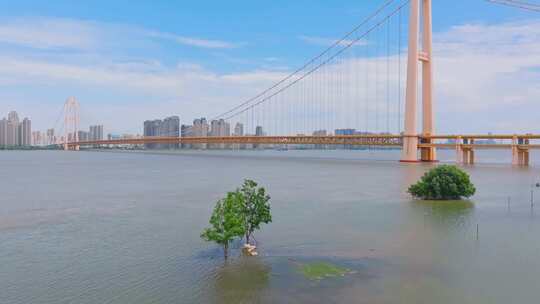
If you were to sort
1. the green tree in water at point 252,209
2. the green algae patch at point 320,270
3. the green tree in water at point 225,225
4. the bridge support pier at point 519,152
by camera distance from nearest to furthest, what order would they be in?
the green algae patch at point 320,270
the green tree in water at point 225,225
the green tree in water at point 252,209
the bridge support pier at point 519,152

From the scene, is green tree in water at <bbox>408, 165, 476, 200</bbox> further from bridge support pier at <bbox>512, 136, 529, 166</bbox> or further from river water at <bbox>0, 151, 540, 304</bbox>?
bridge support pier at <bbox>512, 136, 529, 166</bbox>

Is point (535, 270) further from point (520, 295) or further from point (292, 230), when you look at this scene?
point (292, 230)

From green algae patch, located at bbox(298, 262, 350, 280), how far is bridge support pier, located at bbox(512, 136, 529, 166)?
45622mm

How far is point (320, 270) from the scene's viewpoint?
10.0m

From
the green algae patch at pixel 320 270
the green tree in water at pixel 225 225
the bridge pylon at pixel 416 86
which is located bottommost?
the green algae patch at pixel 320 270

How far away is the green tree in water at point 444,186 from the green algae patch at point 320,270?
12096 millimetres

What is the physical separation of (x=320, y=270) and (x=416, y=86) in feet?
140

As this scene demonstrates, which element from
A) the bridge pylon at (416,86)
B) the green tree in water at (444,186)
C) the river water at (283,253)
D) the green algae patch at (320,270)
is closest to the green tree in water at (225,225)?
the river water at (283,253)

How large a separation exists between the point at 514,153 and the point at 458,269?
149 feet

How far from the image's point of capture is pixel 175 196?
920 inches

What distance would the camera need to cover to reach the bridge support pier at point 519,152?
1925 inches

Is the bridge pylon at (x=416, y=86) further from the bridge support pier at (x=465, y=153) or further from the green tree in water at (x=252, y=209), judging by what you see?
the green tree in water at (x=252, y=209)

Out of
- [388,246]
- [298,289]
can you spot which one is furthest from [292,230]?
[298,289]

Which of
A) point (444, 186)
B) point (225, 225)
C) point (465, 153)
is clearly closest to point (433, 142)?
point (465, 153)
